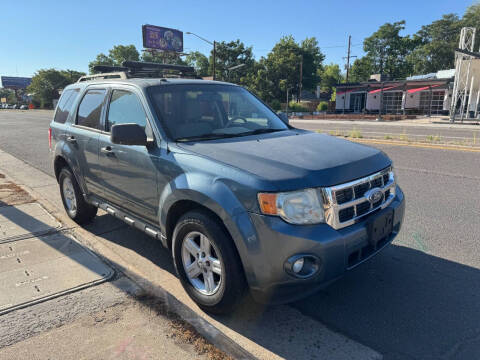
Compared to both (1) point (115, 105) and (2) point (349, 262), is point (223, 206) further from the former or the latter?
(1) point (115, 105)

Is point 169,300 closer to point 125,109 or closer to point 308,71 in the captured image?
point 125,109

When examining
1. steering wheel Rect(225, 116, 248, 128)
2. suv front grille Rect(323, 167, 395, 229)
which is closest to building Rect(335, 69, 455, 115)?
steering wheel Rect(225, 116, 248, 128)

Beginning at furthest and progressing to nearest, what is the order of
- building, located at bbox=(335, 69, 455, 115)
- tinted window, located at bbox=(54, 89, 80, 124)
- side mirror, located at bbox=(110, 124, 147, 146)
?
building, located at bbox=(335, 69, 455, 115) → tinted window, located at bbox=(54, 89, 80, 124) → side mirror, located at bbox=(110, 124, 147, 146)

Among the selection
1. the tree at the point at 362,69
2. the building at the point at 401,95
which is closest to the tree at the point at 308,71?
the tree at the point at 362,69

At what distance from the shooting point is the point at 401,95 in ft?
132

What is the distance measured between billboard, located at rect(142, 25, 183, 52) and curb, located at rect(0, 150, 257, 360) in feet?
209

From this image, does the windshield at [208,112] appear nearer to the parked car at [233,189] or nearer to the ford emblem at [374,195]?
the parked car at [233,189]

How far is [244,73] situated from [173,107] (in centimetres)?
6571

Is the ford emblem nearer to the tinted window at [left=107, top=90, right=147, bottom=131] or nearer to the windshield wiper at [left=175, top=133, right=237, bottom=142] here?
the windshield wiper at [left=175, top=133, right=237, bottom=142]

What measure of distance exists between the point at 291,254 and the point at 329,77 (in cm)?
9523

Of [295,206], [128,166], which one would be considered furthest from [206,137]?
[295,206]

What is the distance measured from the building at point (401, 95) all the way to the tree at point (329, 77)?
1462 inches

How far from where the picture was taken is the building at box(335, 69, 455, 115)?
35.8m

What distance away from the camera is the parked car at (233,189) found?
2.41 metres
